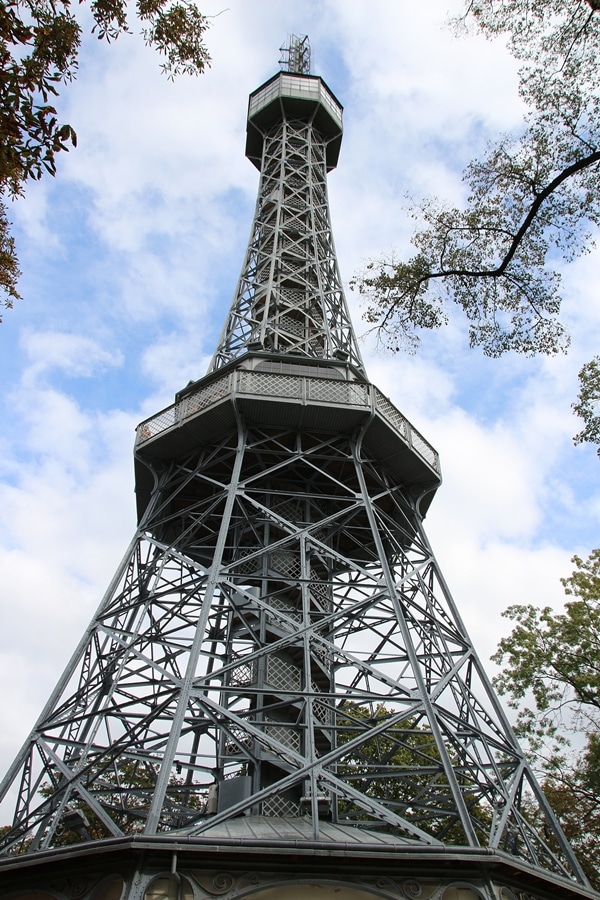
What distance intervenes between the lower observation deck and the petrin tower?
0.06m

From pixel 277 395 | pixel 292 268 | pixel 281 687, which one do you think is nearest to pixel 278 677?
pixel 281 687

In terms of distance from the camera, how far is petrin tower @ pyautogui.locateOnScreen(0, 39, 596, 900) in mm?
10023

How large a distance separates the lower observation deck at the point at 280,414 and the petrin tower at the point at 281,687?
0.20ft

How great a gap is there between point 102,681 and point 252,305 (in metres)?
14.0

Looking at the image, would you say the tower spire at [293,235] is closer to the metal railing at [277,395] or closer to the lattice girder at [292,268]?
the lattice girder at [292,268]

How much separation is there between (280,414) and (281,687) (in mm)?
6402

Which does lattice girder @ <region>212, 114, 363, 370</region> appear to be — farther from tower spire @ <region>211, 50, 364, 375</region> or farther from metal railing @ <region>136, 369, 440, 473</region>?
metal railing @ <region>136, 369, 440, 473</region>

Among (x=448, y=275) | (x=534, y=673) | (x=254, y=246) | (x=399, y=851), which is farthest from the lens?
(x=254, y=246)

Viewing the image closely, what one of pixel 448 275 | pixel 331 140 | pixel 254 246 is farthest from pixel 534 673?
pixel 331 140

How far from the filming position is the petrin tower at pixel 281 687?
32.9 ft

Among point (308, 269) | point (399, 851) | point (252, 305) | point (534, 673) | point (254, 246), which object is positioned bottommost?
point (399, 851)

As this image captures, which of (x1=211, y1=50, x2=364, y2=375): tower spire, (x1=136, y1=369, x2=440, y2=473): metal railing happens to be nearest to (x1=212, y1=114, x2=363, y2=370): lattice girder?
(x1=211, y1=50, x2=364, y2=375): tower spire

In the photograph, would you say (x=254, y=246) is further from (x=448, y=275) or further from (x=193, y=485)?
(x=448, y=275)

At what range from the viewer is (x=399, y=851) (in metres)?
9.98
